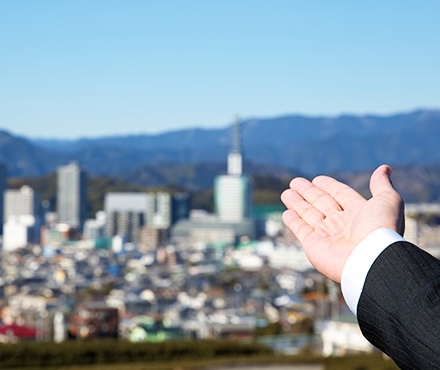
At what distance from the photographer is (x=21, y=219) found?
152ft

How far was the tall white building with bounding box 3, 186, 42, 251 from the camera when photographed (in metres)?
43.2

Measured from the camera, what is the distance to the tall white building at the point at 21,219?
142 ft

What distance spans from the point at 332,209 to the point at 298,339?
845 cm

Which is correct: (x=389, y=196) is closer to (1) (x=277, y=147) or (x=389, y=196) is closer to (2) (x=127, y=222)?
(2) (x=127, y=222)

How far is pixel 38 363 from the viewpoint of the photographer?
237 inches

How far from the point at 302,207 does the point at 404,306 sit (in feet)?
0.68

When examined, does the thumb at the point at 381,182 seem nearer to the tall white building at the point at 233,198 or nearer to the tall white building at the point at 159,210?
the tall white building at the point at 233,198

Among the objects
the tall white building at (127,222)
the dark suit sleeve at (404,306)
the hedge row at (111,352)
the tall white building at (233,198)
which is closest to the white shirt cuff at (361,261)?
the dark suit sleeve at (404,306)

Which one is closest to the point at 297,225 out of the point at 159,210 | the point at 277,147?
the point at 159,210

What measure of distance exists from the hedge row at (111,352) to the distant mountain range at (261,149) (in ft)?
276


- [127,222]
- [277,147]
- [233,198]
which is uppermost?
[277,147]

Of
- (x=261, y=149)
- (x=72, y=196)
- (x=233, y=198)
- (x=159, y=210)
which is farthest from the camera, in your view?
(x=261, y=149)

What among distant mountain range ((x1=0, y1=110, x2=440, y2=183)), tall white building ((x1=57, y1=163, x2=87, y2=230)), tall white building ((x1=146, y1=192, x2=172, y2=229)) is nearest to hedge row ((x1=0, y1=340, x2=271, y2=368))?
tall white building ((x1=146, y1=192, x2=172, y2=229))

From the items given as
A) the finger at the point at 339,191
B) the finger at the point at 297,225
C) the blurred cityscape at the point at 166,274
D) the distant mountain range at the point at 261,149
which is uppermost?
the distant mountain range at the point at 261,149
